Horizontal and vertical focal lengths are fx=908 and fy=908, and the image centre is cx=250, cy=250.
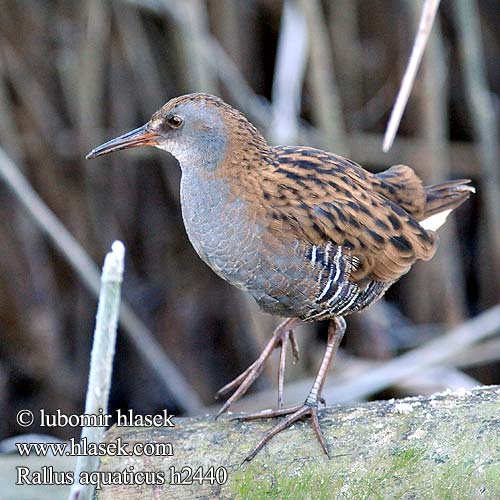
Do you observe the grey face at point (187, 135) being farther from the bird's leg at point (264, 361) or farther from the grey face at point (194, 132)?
the bird's leg at point (264, 361)

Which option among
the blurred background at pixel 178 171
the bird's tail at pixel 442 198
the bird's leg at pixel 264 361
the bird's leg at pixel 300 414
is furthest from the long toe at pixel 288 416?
the blurred background at pixel 178 171

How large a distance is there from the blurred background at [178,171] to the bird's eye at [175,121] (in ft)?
3.68

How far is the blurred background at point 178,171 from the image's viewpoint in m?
3.08

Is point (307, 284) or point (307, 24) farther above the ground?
point (307, 24)

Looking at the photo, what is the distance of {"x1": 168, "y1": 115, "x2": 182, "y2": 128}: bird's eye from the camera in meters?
1.82

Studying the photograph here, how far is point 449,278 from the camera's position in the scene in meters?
3.27

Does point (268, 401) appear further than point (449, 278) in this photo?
No

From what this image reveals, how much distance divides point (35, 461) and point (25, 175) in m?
1.37

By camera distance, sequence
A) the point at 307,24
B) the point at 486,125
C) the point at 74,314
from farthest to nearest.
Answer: the point at 74,314 < the point at 486,125 < the point at 307,24

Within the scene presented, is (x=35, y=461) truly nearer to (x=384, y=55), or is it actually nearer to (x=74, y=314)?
(x=74, y=314)

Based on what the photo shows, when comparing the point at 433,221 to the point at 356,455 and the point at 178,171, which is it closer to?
the point at 356,455

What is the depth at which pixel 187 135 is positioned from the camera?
6.00ft

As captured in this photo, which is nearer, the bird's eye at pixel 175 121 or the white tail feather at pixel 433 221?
the bird's eye at pixel 175 121

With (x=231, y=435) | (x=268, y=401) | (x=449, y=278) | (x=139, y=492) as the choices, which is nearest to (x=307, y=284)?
(x=231, y=435)
